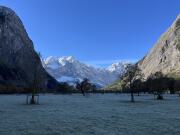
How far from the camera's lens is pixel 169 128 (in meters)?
33.4

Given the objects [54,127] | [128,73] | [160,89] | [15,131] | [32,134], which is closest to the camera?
[32,134]

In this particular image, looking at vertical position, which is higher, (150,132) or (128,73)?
(128,73)

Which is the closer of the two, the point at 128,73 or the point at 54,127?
the point at 54,127

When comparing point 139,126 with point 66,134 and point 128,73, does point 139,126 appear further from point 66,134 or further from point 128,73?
point 128,73

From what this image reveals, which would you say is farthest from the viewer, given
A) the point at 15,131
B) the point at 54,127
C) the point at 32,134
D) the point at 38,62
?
the point at 38,62

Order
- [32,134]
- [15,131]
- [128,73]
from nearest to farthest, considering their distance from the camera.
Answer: [32,134], [15,131], [128,73]

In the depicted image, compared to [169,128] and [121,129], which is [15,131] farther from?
[169,128]

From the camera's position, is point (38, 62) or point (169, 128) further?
point (38, 62)

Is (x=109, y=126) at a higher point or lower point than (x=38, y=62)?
lower

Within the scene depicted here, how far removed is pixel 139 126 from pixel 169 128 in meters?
3.10

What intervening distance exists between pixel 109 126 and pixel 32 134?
8.84m

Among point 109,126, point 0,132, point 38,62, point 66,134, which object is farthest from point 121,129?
point 38,62

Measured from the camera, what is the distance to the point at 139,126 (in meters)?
35.2

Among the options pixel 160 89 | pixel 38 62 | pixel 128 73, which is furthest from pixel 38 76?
pixel 160 89
